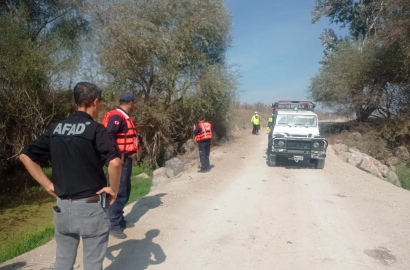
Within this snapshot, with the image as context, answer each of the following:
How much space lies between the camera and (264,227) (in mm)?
5867

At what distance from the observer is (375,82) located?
2139cm

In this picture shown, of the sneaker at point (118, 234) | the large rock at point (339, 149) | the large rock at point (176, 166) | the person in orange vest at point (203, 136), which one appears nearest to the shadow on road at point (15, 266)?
the sneaker at point (118, 234)

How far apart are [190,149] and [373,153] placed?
1095 cm

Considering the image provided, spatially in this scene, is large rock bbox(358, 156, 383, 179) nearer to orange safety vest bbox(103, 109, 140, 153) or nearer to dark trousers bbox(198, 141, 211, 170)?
dark trousers bbox(198, 141, 211, 170)

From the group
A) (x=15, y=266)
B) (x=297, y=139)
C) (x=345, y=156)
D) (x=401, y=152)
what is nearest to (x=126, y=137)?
(x=15, y=266)

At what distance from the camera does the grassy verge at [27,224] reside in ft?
22.6

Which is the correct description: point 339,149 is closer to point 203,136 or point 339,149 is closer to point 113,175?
point 203,136

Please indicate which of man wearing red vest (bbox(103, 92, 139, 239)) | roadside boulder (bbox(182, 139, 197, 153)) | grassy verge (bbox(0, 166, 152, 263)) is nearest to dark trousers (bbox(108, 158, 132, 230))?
man wearing red vest (bbox(103, 92, 139, 239))

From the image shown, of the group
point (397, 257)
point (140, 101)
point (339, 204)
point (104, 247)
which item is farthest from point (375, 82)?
point (104, 247)

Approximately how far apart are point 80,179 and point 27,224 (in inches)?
288

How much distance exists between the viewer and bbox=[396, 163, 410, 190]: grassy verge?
579 inches

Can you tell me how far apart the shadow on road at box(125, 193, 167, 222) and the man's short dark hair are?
3.52m

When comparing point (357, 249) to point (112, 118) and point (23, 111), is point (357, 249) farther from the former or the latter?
point (23, 111)

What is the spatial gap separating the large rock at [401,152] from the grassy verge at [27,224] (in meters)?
14.9
